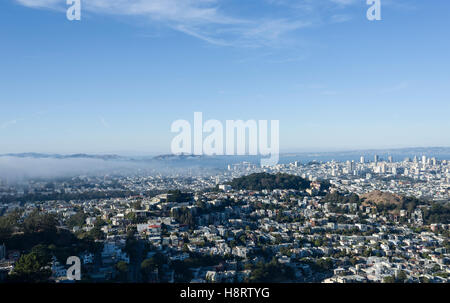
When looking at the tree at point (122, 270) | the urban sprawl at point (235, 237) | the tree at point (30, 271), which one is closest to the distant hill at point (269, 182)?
the urban sprawl at point (235, 237)

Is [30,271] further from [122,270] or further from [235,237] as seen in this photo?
[235,237]

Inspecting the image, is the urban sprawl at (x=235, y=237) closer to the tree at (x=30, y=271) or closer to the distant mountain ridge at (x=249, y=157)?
the tree at (x=30, y=271)

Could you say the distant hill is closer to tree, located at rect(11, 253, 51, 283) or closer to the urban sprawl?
the urban sprawl

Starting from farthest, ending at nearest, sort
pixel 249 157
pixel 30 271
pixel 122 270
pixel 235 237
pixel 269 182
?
pixel 249 157, pixel 269 182, pixel 235 237, pixel 122 270, pixel 30 271

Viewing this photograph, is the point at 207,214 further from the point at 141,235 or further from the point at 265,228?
the point at 141,235

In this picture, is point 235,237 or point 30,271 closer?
point 30,271

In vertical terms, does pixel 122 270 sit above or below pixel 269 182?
below

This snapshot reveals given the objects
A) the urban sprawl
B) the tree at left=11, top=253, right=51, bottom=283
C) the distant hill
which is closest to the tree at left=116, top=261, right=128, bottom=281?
the urban sprawl

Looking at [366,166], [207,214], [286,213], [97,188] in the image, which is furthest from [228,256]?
[366,166]

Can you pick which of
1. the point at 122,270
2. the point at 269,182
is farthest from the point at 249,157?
the point at 122,270
